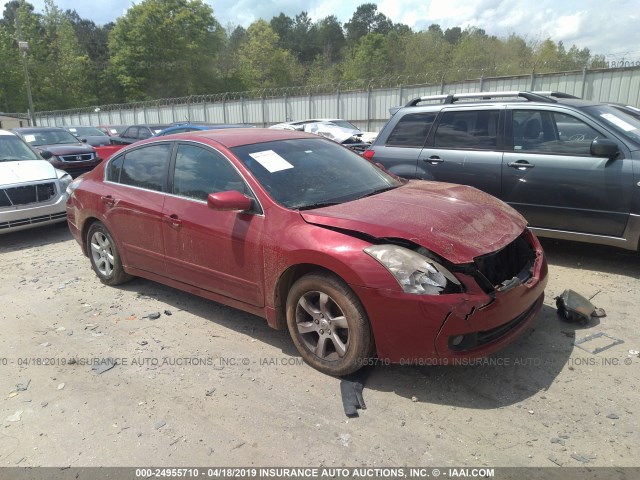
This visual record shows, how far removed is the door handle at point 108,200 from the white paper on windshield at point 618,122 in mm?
5190

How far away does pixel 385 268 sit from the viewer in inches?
117

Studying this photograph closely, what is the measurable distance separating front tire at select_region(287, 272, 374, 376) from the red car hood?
0.42 meters

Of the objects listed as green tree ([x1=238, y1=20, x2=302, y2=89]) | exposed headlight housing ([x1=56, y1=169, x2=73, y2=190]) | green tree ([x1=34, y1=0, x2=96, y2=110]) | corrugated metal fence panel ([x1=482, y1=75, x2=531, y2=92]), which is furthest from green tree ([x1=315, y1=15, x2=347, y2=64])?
exposed headlight housing ([x1=56, y1=169, x2=73, y2=190])

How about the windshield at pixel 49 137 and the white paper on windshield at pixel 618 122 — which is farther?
the windshield at pixel 49 137

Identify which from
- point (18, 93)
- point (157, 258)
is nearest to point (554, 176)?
point (157, 258)

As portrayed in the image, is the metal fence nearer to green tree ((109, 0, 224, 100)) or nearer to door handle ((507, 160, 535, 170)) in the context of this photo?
door handle ((507, 160, 535, 170))

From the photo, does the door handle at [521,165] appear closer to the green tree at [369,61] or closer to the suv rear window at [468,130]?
the suv rear window at [468,130]

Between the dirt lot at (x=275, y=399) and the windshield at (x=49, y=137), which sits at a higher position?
the windshield at (x=49, y=137)

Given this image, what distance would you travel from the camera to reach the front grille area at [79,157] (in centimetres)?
1157

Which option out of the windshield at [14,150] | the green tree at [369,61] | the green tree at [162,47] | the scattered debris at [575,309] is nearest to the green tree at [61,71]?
the green tree at [162,47]

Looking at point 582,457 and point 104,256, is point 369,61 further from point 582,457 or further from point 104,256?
point 582,457

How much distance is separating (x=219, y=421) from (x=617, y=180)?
172 inches

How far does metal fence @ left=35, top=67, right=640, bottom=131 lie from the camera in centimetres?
1694

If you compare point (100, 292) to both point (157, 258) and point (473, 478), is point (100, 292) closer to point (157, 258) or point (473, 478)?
point (157, 258)
